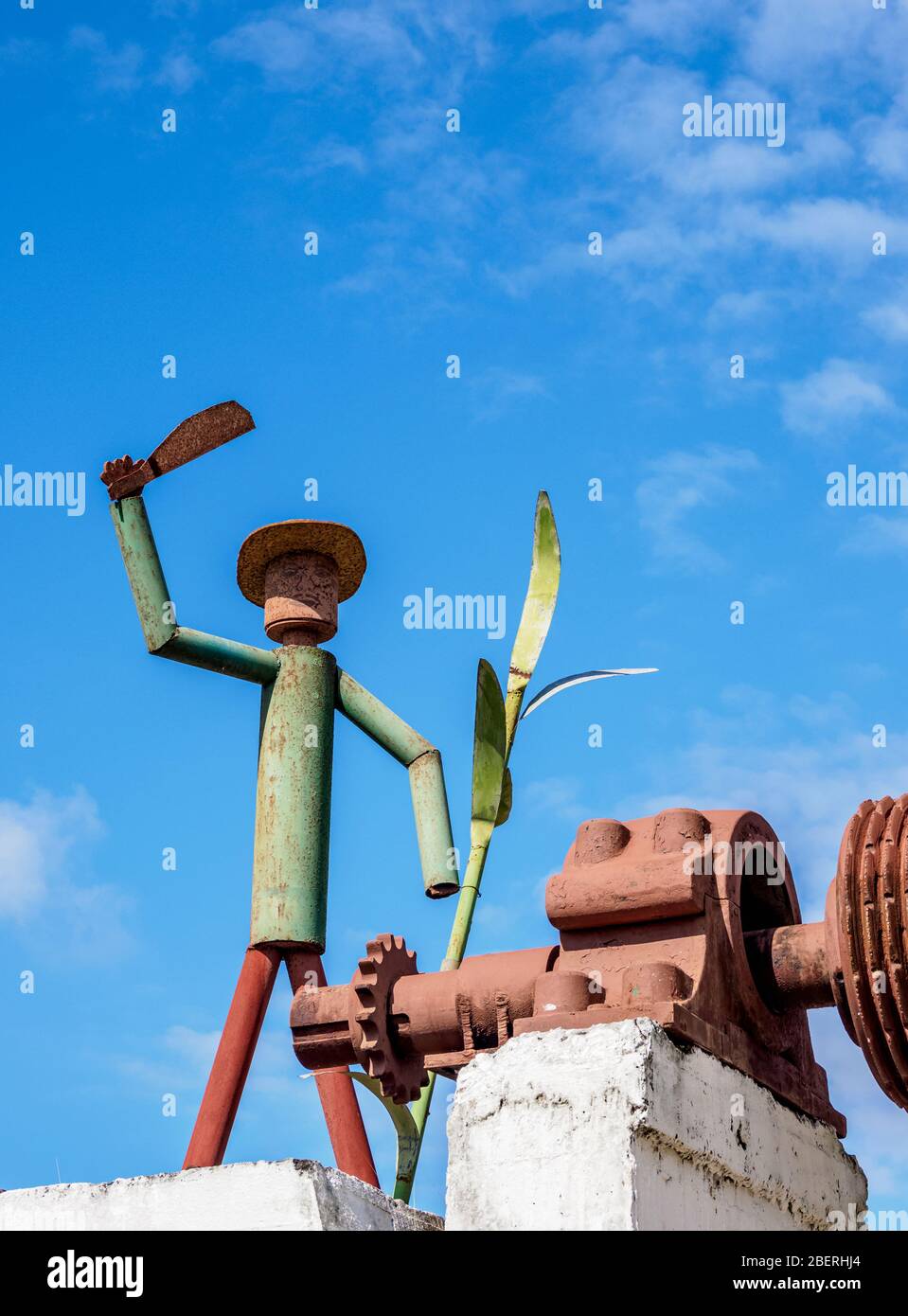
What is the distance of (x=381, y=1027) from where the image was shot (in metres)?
4.04

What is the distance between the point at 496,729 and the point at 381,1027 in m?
1.84

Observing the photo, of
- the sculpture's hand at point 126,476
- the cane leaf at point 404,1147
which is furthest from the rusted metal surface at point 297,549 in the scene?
the cane leaf at point 404,1147

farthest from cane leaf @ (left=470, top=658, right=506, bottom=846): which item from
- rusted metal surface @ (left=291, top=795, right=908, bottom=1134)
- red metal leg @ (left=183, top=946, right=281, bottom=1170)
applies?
rusted metal surface @ (left=291, top=795, right=908, bottom=1134)

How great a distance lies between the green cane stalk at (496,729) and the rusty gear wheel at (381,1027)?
1385 mm

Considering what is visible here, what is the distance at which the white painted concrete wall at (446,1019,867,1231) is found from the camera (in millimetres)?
3365

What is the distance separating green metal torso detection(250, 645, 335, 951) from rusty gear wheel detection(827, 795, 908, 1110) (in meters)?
2.99

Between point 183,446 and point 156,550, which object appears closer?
point 183,446

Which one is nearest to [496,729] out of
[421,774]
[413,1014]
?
[421,774]

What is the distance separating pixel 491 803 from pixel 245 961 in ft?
3.86

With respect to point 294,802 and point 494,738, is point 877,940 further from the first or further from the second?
point 294,802

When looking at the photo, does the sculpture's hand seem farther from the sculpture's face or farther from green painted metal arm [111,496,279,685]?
the sculpture's face
